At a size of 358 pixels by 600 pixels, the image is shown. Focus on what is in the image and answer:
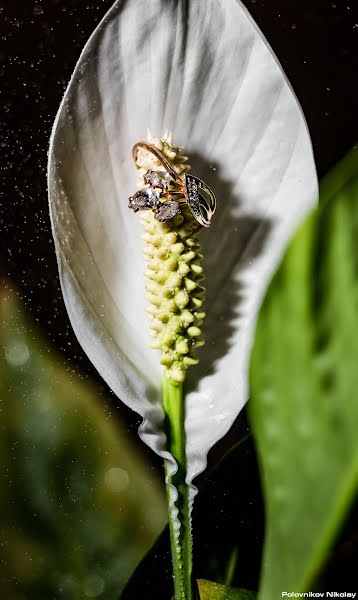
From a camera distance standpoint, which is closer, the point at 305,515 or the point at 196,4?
the point at 305,515

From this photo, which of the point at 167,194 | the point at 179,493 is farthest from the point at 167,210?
the point at 179,493

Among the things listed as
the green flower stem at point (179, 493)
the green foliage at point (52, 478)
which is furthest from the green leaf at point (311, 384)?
the green foliage at point (52, 478)

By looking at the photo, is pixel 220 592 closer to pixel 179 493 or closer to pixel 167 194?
pixel 179 493

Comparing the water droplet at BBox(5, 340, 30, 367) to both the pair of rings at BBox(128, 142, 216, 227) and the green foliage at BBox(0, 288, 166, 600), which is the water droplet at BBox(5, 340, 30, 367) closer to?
the green foliage at BBox(0, 288, 166, 600)

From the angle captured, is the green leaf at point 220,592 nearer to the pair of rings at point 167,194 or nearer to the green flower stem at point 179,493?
the green flower stem at point 179,493

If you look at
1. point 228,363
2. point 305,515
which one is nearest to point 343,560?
point 305,515

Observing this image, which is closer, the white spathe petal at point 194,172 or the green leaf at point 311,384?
the green leaf at point 311,384

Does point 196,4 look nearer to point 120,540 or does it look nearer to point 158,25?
point 158,25

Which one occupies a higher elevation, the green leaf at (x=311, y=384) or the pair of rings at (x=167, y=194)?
the pair of rings at (x=167, y=194)
